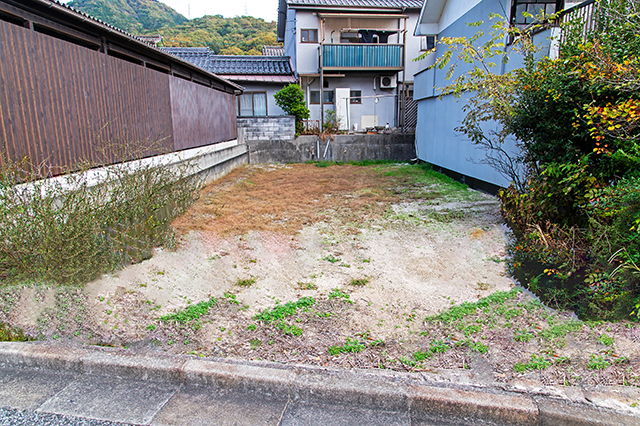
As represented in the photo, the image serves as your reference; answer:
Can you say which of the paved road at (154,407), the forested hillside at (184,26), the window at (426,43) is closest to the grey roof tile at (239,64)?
the window at (426,43)

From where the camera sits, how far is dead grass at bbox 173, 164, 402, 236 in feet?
19.9

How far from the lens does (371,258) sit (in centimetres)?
468

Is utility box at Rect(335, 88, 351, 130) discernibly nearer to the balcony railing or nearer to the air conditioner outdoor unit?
the balcony railing

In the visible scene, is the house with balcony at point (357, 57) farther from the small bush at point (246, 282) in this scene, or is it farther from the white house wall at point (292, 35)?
the small bush at point (246, 282)

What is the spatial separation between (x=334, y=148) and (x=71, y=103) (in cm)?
1008

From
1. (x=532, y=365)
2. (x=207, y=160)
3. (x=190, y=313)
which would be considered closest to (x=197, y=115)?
(x=207, y=160)

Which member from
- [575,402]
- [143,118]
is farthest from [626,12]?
[143,118]

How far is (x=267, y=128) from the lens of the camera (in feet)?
46.3

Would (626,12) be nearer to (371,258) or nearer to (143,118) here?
(371,258)

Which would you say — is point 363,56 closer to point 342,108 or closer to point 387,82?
point 387,82

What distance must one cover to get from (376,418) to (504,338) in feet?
4.20

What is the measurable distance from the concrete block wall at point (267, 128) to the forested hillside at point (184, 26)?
19.4 m

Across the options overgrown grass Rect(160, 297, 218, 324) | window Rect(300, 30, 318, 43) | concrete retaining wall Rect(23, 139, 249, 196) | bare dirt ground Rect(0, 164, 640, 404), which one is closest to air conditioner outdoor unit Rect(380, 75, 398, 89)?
window Rect(300, 30, 318, 43)

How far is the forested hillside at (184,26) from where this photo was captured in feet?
110
